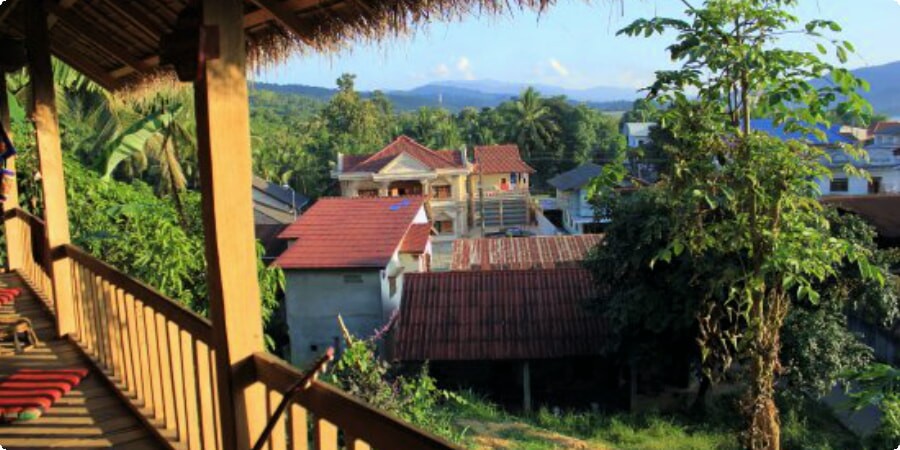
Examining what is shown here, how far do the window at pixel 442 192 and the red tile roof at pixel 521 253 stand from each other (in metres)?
11.8

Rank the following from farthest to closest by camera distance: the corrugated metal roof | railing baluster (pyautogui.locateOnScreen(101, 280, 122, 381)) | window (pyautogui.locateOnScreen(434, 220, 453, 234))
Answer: the corrugated metal roof, window (pyautogui.locateOnScreen(434, 220, 453, 234)), railing baluster (pyautogui.locateOnScreen(101, 280, 122, 381))

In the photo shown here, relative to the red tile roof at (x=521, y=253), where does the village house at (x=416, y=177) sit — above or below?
above

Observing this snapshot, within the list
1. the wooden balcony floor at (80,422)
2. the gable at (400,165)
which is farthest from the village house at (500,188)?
the wooden balcony floor at (80,422)

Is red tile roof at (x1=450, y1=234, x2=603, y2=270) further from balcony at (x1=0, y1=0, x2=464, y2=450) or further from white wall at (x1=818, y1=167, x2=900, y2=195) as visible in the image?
white wall at (x1=818, y1=167, x2=900, y2=195)

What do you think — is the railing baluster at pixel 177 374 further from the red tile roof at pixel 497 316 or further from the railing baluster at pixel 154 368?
the red tile roof at pixel 497 316

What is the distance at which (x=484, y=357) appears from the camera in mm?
13508

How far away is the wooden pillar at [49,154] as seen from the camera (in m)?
3.66

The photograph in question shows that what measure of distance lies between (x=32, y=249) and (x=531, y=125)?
39908mm

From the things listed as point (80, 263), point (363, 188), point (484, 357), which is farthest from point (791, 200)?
point (363, 188)

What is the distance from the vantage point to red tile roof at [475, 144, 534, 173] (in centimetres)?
3609

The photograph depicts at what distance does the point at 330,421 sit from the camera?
162 cm

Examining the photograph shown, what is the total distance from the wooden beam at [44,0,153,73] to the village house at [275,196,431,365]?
11737mm

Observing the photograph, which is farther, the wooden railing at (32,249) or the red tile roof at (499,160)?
the red tile roof at (499,160)

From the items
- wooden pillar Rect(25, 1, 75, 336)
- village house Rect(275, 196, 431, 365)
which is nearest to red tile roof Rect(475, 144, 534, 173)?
village house Rect(275, 196, 431, 365)
